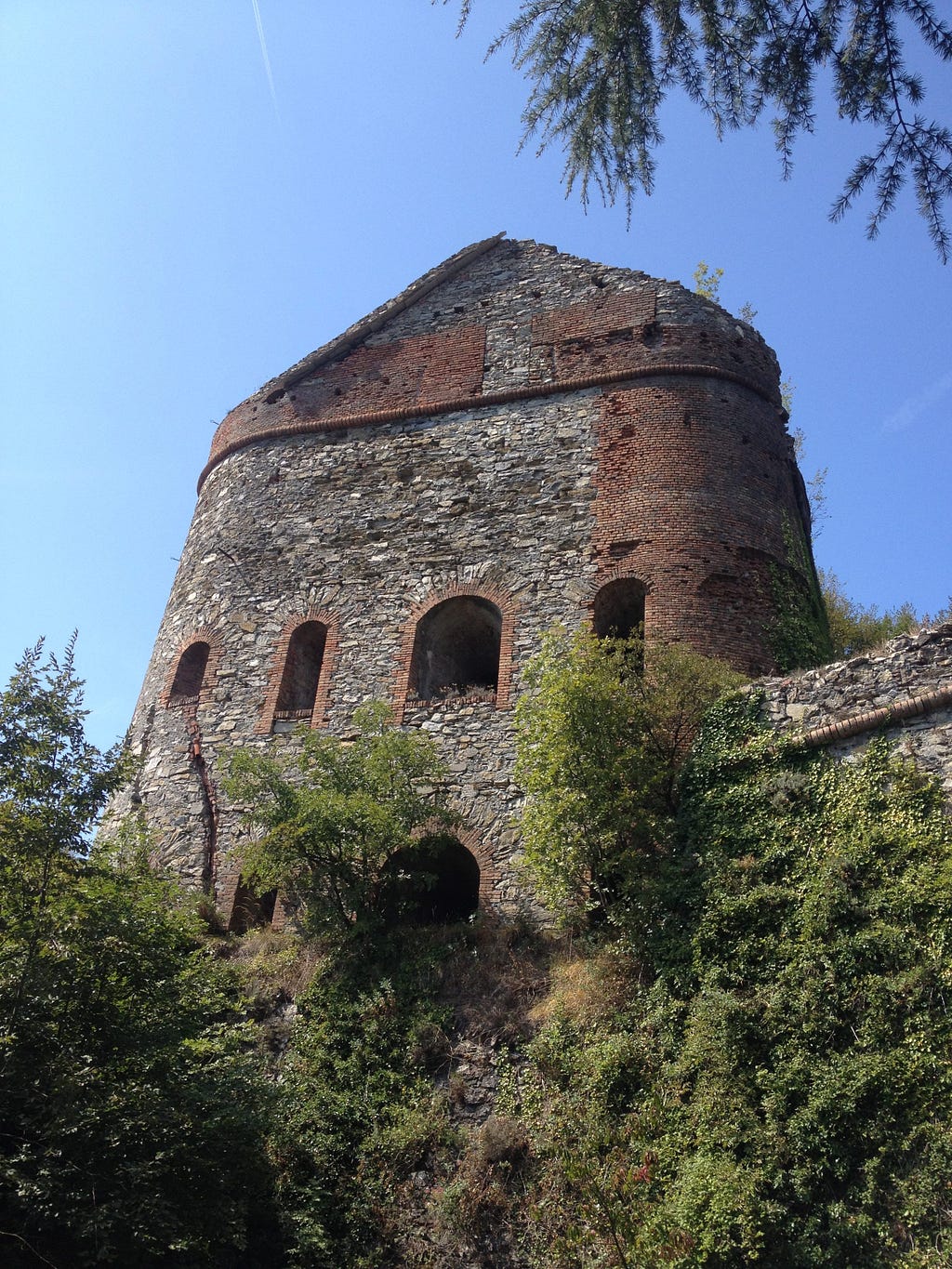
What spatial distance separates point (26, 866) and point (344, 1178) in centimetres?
377

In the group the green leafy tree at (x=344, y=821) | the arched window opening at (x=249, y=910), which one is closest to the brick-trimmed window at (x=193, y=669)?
the arched window opening at (x=249, y=910)

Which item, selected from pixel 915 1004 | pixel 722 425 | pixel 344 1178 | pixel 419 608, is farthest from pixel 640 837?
pixel 722 425

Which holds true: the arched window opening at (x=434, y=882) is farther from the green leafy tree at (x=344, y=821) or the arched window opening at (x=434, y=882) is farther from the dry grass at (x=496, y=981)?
the dry grass at (x=496, y=981)

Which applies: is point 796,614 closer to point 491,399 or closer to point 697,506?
point 697,506

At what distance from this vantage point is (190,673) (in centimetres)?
1559

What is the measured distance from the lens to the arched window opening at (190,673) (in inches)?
600

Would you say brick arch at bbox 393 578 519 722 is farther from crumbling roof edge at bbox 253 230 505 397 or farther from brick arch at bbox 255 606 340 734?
crumbling roof edge at bbox 253 230 505 397

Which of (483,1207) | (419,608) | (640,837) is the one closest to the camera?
(483,1207)

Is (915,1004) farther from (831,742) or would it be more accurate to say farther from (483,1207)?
(483,1207)

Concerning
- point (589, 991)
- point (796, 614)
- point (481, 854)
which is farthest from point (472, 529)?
point (589, 991)

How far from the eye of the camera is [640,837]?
34.1 feet

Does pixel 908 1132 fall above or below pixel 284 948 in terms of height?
below

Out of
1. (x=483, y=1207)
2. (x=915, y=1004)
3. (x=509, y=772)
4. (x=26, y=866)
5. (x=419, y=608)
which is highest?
(x=419, y=608)

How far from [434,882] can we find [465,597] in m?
4.07
